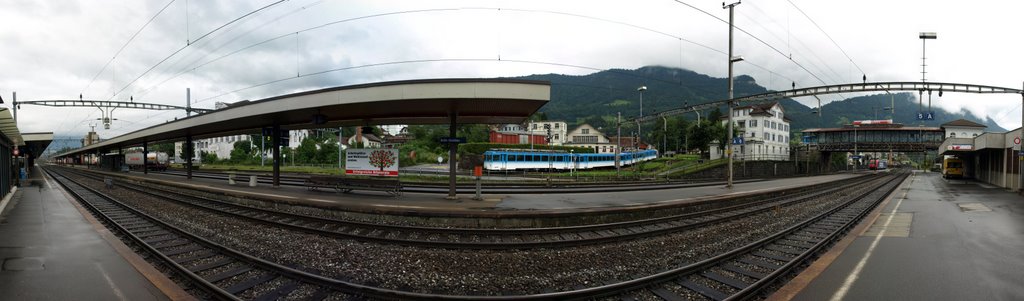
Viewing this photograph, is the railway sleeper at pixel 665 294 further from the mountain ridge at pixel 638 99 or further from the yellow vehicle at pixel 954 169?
the mountain ridge at pixel 638 99

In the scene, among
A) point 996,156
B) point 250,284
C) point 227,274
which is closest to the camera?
point 250,284

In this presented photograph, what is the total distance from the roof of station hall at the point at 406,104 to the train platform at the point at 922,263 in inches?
328

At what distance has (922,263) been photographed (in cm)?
718

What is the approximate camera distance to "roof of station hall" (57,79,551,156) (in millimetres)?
12391

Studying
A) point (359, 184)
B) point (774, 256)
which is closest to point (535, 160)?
point (359, 184)

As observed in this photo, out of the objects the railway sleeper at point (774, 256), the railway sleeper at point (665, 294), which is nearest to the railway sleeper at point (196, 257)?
the railway sleeper at point (665, 294)

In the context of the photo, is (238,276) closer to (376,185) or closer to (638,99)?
(376,185)

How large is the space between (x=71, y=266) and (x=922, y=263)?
14.9m

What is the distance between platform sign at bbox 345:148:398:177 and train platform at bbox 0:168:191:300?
28.6 ft

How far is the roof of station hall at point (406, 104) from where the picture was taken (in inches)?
488

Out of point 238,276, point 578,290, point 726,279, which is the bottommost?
point 238,276

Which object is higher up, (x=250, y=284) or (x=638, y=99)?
(x=638, y=99)

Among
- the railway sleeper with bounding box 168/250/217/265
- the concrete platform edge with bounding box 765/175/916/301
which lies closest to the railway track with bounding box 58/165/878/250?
the railway sleeper with bounding box 168/250/217/265

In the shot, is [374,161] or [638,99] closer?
[374,161]
